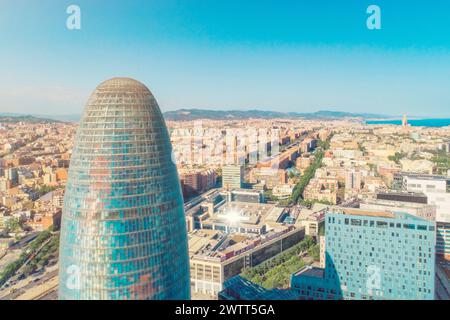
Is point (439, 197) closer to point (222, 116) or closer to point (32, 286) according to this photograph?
point (32, 286)

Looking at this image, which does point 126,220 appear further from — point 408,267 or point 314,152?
point 314,152

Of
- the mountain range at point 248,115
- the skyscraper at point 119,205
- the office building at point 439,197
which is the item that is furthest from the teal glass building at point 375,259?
the mountain range at point 248,115

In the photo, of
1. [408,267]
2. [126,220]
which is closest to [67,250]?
[126,220]

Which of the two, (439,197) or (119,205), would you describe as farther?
(439,197)

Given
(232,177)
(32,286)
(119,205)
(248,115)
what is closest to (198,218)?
(232,177)

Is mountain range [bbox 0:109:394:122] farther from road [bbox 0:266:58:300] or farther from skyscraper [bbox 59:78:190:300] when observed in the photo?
skyscraper [bbox 59:78:190:300]

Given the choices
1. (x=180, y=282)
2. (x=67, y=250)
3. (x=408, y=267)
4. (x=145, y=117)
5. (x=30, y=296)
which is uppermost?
(x=145, y=117)
